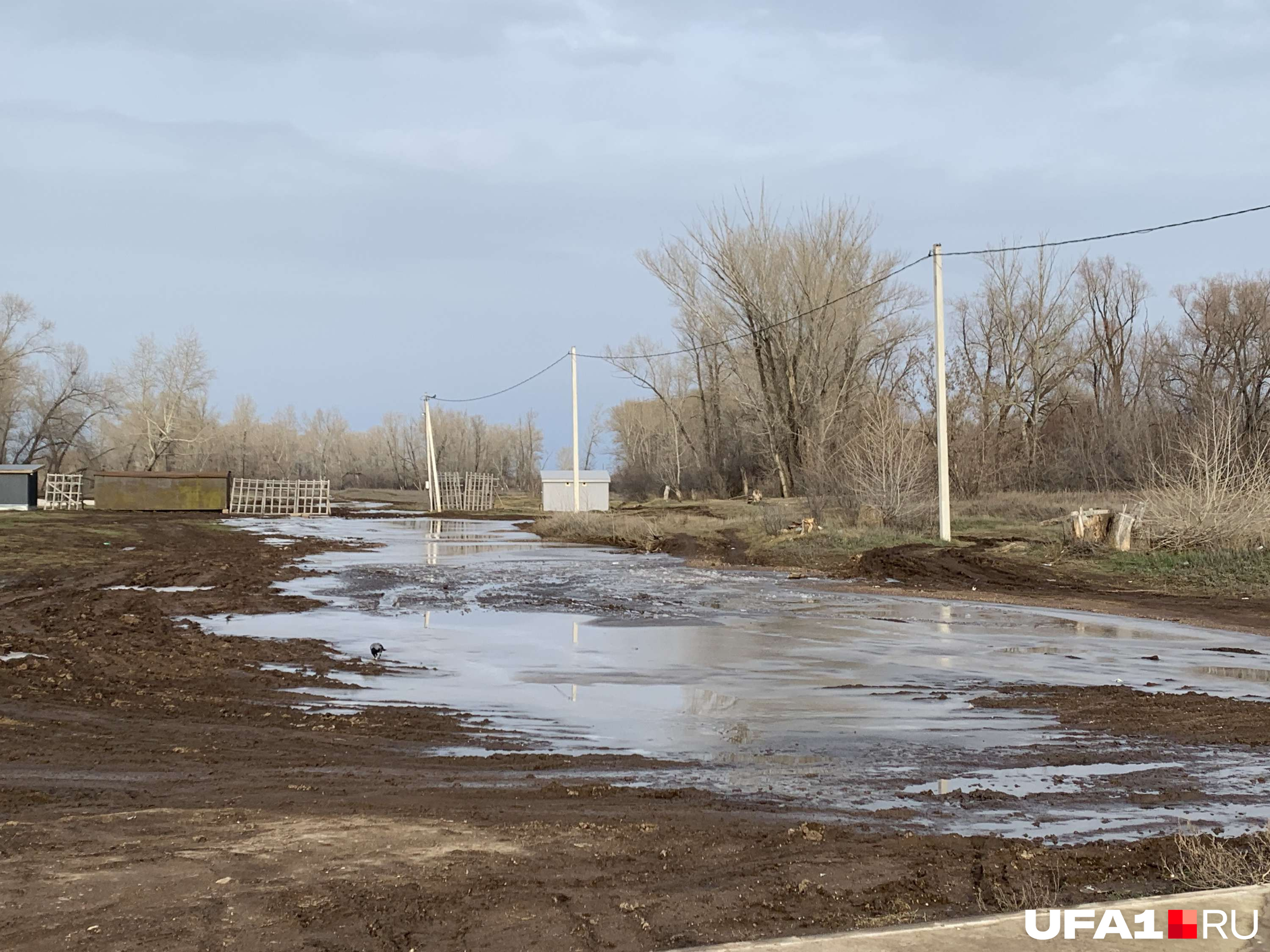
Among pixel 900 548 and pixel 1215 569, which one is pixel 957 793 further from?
pixel 900 548

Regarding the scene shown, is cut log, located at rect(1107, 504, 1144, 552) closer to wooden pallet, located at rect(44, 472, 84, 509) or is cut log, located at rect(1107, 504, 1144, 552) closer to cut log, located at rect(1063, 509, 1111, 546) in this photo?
cut log, located at rect(1063, 509, 1111, 546)

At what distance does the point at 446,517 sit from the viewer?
64.5m

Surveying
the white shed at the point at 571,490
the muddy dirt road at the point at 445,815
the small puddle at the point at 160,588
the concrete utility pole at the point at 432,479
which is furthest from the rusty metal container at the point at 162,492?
the muddy dirt road at the point at 445,815

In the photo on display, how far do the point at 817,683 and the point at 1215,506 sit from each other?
16.7 metres

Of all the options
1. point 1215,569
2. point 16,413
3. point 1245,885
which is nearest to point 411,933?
point 1245,885

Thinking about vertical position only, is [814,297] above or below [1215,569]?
above

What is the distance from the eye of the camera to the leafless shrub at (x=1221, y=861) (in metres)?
5.00

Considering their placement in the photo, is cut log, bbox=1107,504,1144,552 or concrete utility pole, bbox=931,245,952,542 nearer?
cut log, bbox=1107,504,1144,552

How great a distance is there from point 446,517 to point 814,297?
2419 centimetres

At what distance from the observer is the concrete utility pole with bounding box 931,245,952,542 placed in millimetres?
28453

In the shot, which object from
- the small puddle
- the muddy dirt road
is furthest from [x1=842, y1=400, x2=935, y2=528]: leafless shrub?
the muddy dirt road

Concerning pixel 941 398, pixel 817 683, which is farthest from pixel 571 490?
pixel 817 683

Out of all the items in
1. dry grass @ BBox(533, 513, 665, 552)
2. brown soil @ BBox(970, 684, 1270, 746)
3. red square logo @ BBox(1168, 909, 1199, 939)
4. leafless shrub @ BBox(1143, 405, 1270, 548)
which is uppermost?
leafless shrub @ BBox(1143, 405, 1270, 548)

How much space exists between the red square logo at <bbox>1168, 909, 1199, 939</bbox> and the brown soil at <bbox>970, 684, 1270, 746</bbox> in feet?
15.3
